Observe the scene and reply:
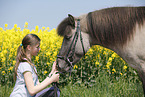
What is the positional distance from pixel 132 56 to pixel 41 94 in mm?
1452

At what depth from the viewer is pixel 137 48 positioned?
207 cm

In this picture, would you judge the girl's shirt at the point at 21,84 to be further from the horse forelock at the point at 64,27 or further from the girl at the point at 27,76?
the horse forelock at the point at 64,27

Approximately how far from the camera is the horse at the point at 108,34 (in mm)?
2100

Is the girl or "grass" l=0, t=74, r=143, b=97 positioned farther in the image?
"grass" l=0, t=74, r=143, b=97

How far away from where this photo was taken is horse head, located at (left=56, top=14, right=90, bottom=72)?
2.25 meters

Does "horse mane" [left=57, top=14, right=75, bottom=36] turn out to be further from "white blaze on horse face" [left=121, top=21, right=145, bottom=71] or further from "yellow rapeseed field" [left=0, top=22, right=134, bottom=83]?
"yellow rapeseed field" [left=0, top=22, right=134, bottom=83]

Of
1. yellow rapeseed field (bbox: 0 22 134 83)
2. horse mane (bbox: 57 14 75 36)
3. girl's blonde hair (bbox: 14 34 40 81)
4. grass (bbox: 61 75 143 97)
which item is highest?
horse mane (bbox: 57 14 75 36)

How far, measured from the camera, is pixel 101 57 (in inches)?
175

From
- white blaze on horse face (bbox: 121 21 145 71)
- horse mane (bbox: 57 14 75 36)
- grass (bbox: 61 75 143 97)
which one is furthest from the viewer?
grass (bbox: 61 75 143 97)

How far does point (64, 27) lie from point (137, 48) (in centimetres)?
114

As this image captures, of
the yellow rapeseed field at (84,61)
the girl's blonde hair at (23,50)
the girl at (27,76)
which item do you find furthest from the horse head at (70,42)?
the yellow rapeseed field at (84,61)

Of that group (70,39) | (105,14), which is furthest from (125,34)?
(70,39)

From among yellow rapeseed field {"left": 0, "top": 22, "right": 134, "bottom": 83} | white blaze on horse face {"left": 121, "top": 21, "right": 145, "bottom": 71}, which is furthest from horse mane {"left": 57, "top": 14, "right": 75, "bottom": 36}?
yellow rapeseed field {"left": 0, "top": 22, "right": 134, "bottom": 83}

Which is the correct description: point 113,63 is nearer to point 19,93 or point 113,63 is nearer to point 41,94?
point 41,94
